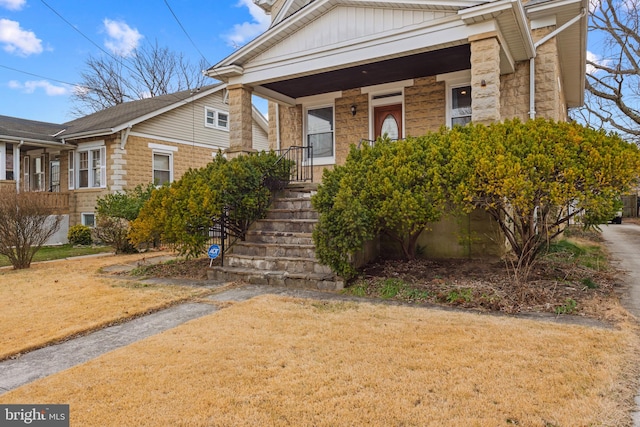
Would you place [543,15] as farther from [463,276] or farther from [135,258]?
[135,258]

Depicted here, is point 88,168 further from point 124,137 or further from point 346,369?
point 346,369

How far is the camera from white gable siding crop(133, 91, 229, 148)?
1584 centimetres

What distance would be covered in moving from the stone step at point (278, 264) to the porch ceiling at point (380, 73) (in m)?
4.87

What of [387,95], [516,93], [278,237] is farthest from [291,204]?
[516,93]

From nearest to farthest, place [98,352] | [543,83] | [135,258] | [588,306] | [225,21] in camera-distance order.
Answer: [98,352] < [588,306] < [543,83] < [135,258] < [225,21]

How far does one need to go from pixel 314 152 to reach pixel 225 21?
15874 millimetres

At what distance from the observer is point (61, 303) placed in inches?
215

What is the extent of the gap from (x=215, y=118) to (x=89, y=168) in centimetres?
574

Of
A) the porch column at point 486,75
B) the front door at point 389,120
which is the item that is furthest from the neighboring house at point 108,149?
the porch column at point 486,75

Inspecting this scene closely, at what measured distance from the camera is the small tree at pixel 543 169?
16.0 feet

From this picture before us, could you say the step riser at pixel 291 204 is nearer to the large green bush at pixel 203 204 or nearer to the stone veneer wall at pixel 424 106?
the large green bush at pixel 203 204

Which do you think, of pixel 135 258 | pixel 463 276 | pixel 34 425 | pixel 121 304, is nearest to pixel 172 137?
pixel 135 258

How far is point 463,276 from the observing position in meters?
6.03

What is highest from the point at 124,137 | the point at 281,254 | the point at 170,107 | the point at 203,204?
the point at 170,107
